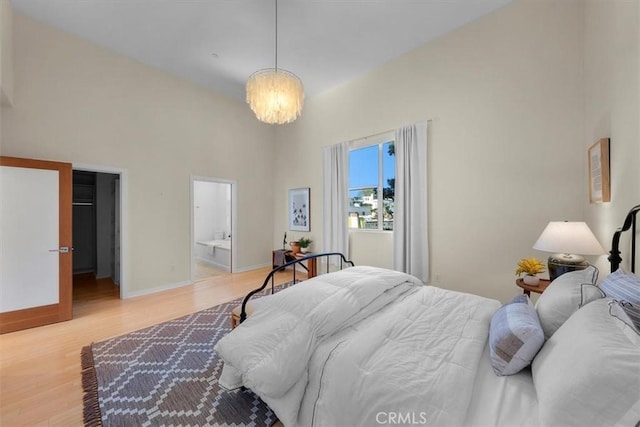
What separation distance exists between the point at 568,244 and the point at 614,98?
1154 millimetres

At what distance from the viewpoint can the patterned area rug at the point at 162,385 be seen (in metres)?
1.64

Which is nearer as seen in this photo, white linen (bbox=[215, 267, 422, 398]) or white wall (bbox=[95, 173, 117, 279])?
white linen (bbox=[215, 267, 422, 398])

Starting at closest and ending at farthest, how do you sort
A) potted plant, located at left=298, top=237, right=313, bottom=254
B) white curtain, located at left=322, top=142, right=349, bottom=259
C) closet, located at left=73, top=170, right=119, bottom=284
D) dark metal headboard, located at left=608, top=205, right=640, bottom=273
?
dark metal headboard, located at left=608, top=205, right=640, bottom=273
white curtain, located at left=322, top=142, right=349, bottom=259
potted plant, located at left=298, top=237, right=313, bottom=254
closet, located at left=73, top=170, right=119, bottom=284

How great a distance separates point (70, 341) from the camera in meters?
2.62

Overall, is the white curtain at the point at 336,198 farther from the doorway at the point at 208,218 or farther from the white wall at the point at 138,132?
the doorway at the point at 208,218

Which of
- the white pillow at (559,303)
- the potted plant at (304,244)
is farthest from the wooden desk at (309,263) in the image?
the white pillow at (559,303)

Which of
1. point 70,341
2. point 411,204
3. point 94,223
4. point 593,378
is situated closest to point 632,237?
point 593,378

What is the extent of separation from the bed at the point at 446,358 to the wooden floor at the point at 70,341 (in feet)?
4.36

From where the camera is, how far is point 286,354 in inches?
Answer: 51.9

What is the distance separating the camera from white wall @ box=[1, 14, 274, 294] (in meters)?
3.20

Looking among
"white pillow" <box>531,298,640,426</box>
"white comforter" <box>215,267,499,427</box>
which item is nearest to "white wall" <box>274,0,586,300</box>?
"white comforter" <box>215,267,499,427</box>

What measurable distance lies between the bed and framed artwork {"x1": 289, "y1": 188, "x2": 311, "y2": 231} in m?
3.61

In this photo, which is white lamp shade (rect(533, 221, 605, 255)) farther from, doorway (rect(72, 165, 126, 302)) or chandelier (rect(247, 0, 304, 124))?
doorway (rect(72, 165, 126, 302))

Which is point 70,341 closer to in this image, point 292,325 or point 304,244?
point 292,325
